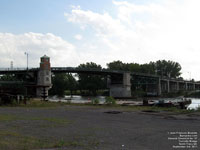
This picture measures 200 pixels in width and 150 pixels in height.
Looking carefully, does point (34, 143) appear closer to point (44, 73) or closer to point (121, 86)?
point (44, 73)

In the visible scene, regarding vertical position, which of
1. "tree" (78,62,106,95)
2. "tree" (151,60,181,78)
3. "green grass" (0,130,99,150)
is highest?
"tree" (151,60,181,78)

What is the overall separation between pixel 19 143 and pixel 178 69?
186120 millimetres

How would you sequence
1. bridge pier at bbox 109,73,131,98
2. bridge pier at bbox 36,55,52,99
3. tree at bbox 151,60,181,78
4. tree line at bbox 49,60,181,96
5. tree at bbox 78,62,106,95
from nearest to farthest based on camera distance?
bridge pier at bbox 36,55,52,99 < bridge pier at bbox 109,73,131,98 < tree line at bbox 49,60,181,96 < tree at bbox 78,62,106,95 < tree at bbox 151,60,181,78

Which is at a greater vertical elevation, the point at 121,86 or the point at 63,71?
the point at 63,71

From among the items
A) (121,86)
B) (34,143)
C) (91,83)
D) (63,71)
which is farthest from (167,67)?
(34,143)

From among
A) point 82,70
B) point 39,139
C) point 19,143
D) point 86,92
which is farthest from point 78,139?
point 86,92

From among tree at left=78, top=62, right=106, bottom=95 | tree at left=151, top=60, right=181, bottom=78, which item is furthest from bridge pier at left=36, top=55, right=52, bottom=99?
tree at left=151, top=60, right=181, bottom=78

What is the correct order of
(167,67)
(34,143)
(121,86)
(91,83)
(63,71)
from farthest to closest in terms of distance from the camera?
(167,67)
(91,83)
(121,86)
(63,71)
(34,143)

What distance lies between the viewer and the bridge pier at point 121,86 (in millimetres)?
109750

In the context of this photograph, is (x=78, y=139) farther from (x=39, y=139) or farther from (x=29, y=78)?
(x=29, y=78)

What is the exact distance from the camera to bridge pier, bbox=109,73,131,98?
109750mm

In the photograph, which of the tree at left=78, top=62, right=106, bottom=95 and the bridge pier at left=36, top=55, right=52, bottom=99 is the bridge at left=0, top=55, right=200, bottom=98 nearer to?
the bridge pier at left=36, top=55, right=52, bottom=99

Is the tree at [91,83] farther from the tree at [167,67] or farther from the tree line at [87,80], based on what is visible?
the tree at [167,67]

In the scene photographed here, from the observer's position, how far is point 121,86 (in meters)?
111
